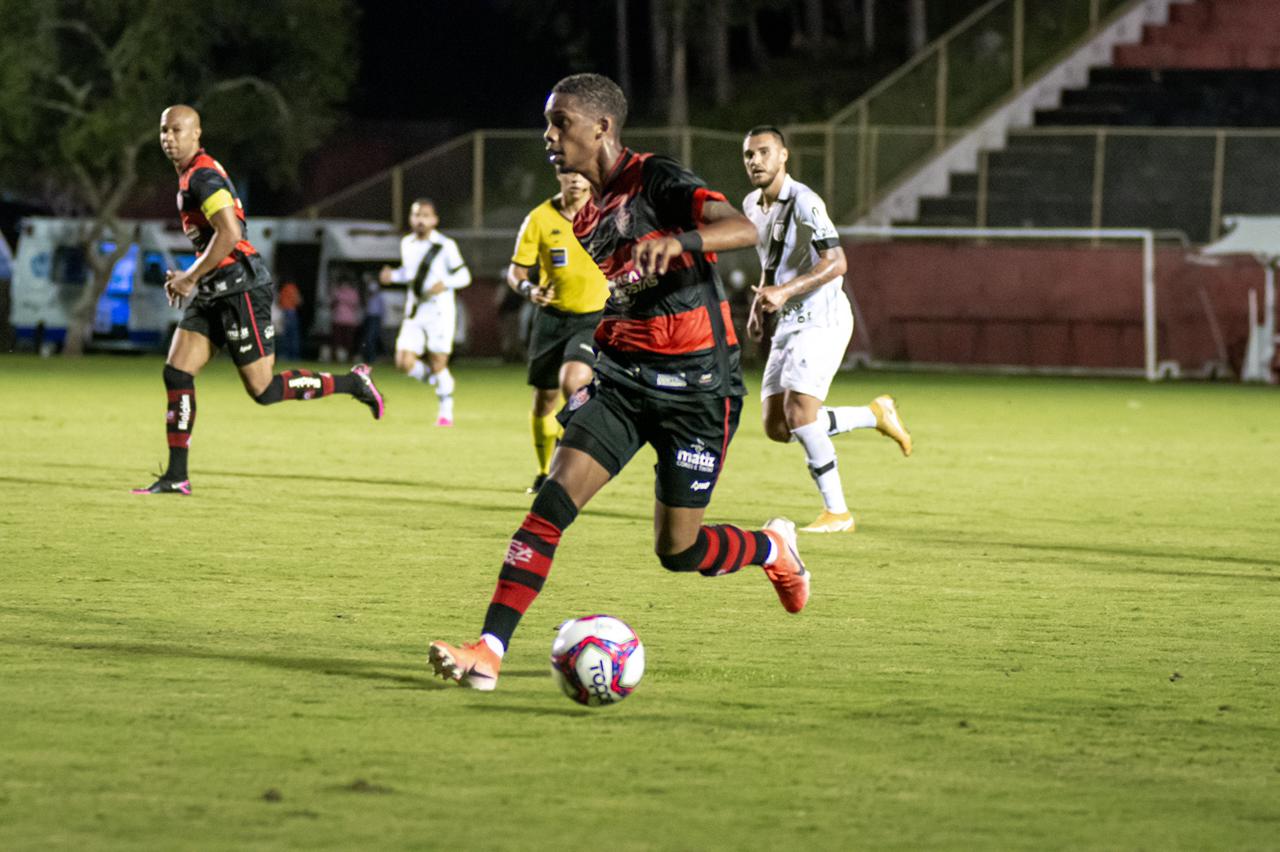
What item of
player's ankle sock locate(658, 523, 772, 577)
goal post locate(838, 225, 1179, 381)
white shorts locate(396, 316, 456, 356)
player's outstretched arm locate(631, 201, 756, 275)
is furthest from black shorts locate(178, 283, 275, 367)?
goal post locate(838, 225, 1179, 381)

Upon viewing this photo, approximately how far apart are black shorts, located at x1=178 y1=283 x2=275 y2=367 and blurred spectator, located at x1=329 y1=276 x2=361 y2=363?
2488 centimetres

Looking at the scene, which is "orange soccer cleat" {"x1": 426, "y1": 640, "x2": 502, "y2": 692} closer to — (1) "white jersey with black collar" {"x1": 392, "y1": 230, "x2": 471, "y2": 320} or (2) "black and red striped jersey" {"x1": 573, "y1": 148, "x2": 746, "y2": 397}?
(2) "black and red striped jersey" {"x1": 573, "y1": 148, "x2": 746, "y2": 397}

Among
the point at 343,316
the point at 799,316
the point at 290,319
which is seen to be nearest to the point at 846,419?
the point at 799,316

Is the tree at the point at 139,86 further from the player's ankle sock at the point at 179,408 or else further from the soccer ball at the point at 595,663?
the soccer ball at the point at 595,663

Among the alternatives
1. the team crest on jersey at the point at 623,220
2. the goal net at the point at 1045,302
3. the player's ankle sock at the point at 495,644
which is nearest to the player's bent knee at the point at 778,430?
the team crest on jersey at the point at 623,220

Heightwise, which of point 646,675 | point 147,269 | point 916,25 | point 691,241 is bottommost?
point 147,269

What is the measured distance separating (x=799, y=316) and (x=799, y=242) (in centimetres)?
45

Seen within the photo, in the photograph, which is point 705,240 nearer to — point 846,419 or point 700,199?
point 700,199

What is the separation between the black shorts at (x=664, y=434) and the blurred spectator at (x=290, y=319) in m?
31.2

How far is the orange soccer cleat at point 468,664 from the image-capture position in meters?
6.79

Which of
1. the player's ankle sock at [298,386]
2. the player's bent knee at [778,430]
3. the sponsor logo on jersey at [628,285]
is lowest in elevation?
the player's ankle sock at [298,386]

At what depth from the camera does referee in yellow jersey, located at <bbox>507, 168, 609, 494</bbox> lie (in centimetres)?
1341

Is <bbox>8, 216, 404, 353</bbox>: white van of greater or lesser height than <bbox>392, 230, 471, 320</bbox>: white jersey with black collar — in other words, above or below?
below

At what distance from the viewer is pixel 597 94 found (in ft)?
23.2
